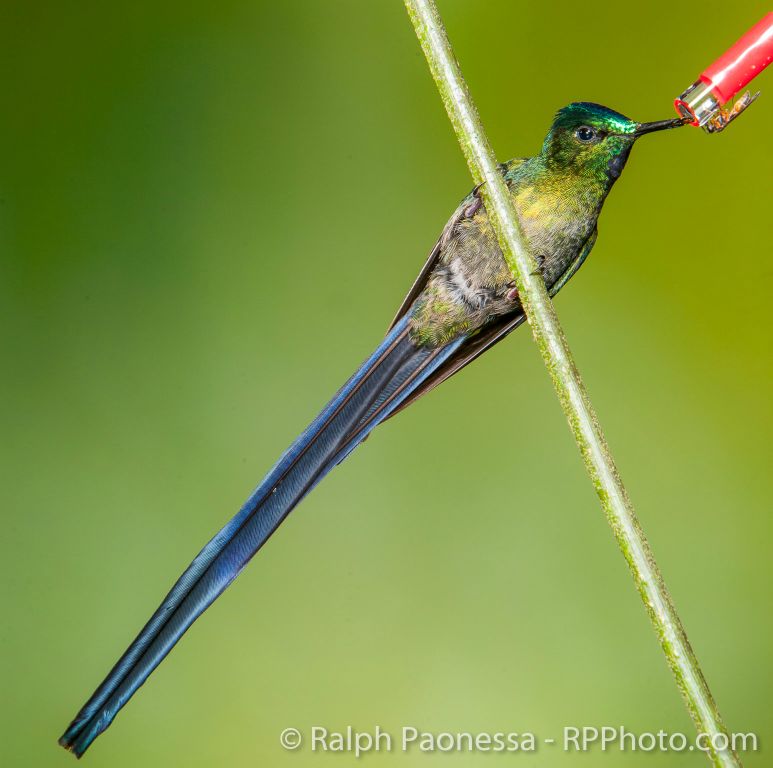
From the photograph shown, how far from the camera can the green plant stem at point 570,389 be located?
33.8 inches

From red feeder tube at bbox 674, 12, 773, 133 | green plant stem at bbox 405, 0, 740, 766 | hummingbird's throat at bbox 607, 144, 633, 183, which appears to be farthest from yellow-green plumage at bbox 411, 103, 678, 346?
green plant stem at bbox 405, 0, 740, 766

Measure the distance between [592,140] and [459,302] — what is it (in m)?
0.40

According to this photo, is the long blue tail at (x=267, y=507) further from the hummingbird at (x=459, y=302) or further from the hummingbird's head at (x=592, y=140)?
the hummingbird's head at (x=592, y=140)

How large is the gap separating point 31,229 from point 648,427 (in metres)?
1.64

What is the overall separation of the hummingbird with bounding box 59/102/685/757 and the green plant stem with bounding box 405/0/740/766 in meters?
0.47

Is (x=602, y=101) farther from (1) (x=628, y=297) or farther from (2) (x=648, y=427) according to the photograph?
(2) (x=648, y=427)

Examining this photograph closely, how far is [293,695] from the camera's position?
2102 millimetres

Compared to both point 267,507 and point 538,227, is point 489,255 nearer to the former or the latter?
point 538,227

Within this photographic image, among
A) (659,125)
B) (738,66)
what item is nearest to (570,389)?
(738,66)

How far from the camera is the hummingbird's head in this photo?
5.63ft

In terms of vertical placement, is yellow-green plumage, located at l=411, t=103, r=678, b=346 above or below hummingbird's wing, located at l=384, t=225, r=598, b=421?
above

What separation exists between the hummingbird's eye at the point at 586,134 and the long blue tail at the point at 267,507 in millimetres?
469

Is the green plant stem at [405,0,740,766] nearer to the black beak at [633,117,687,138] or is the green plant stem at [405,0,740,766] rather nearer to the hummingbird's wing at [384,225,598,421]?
the black beak at [633,117,687,138]

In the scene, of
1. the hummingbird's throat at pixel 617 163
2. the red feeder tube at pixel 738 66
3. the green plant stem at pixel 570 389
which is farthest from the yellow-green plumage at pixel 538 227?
the green plant stem at pixel 570 389
